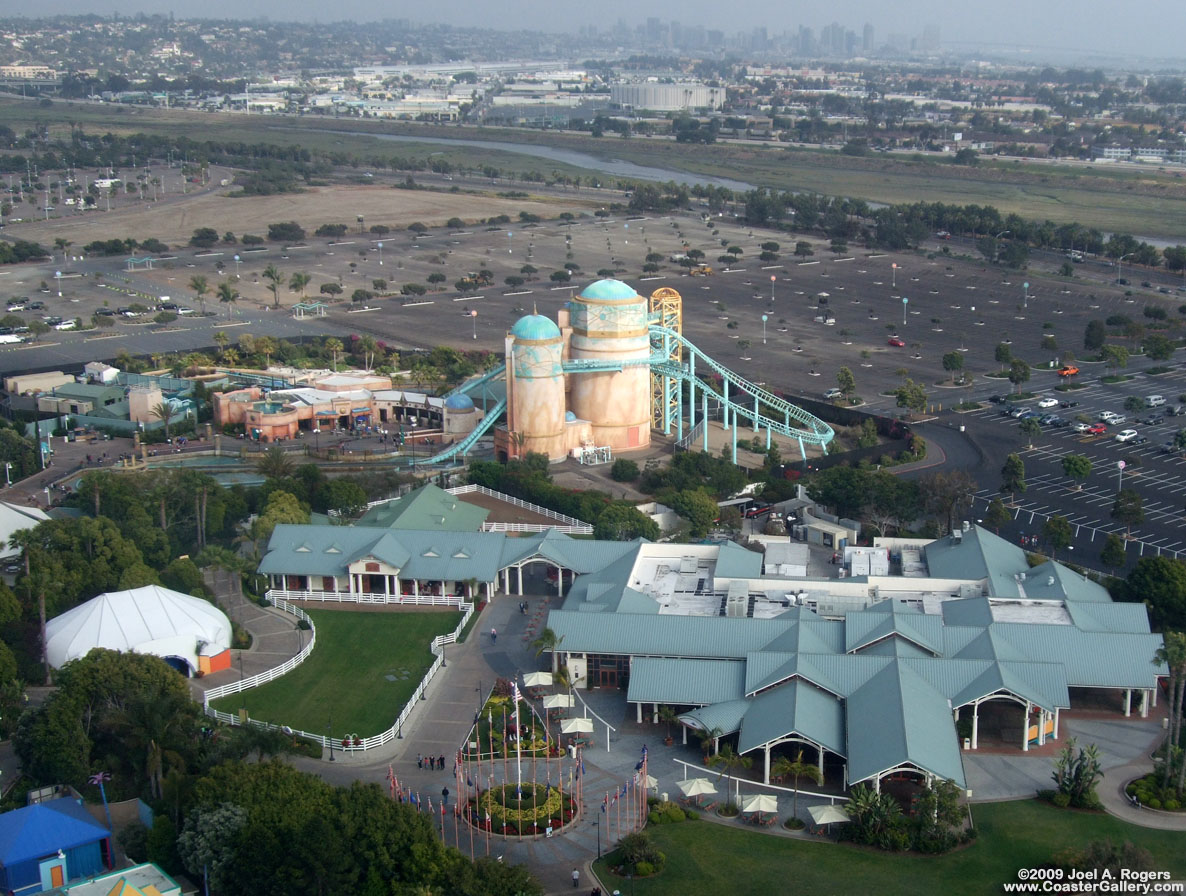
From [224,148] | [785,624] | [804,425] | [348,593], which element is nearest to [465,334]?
[804,425]

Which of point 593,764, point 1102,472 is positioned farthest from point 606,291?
Result: point 593,764

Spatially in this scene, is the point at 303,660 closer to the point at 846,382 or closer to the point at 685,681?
the point at 685,681

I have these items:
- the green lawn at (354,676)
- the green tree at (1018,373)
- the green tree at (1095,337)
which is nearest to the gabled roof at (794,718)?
the green lawn at (354,676)

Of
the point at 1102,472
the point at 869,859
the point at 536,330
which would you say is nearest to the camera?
the point at 869,859

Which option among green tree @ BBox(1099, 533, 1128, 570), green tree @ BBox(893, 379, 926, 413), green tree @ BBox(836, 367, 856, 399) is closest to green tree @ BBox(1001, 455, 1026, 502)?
green tree @ BBox(1099, 533, 1128, 570)

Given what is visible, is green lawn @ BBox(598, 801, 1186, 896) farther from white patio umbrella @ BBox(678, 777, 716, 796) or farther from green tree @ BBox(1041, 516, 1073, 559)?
green tree @ BBox(1041, 516, 1073, 559)
